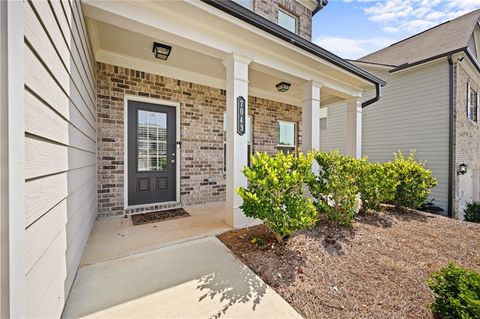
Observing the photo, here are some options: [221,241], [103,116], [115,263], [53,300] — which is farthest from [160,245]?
[103,116]

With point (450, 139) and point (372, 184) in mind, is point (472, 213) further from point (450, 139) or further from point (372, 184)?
point (372, 184)

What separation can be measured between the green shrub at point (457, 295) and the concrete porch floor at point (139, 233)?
2350mm

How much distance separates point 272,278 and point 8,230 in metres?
1.95

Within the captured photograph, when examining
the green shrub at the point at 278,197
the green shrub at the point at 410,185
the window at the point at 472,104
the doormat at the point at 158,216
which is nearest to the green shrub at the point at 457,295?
the green shrub at the point at 278,197

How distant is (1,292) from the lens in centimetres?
76

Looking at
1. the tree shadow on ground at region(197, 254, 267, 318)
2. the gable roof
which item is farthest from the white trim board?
the gable roof

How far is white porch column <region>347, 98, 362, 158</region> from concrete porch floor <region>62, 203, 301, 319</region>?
4.32 m

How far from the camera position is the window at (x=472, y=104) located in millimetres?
7117

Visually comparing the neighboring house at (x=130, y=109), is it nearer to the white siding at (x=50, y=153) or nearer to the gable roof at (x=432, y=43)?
the white siding at (x=50, y=153)

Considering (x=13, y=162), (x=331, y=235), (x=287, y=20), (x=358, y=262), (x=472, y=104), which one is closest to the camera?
(x=13, y=162)

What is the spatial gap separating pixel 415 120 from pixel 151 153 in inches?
316

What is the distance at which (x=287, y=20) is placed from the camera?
6.18m

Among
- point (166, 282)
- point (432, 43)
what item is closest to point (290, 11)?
point (432, 43)

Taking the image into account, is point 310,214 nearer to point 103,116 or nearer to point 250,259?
point 250,259
